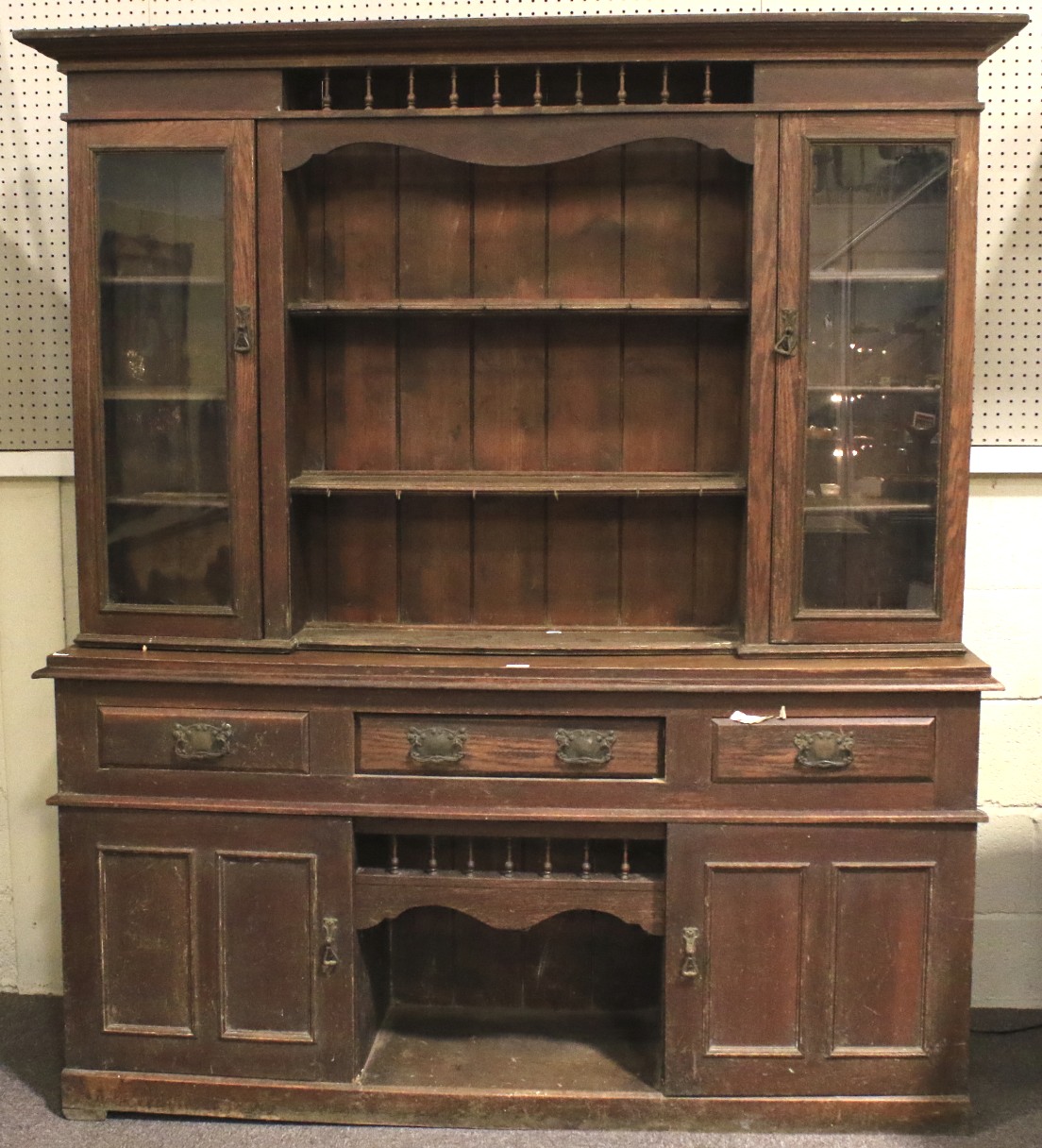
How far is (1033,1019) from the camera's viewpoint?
288 cm

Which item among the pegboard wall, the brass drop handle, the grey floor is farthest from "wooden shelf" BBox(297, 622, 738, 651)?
the grey floor

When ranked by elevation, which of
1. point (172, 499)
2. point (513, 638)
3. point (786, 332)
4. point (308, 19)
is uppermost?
point (308, 19)

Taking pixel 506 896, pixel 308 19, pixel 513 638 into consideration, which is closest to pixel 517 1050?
pixel 506 896

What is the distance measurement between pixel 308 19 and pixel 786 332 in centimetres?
144

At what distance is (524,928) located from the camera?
2502 millimetres

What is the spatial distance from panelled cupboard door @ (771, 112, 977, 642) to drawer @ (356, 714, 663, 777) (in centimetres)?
40

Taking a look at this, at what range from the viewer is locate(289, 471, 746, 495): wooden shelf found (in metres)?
2.44

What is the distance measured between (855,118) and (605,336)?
688 millimetres

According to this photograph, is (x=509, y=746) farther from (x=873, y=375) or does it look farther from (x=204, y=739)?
(x=873, y=375)

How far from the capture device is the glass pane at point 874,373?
91.7 inches

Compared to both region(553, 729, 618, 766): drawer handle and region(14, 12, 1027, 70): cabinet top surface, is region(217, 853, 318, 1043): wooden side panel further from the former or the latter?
region(14, 12, 1027, 70): cabinet top surface

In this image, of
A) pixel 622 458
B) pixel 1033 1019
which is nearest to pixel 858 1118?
pixel 1033 1019

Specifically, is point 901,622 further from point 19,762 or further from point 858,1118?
point 19,762

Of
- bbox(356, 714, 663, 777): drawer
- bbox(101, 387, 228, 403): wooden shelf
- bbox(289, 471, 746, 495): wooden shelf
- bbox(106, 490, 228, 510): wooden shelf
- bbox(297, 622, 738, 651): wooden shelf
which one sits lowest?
bbox(356, 714, 663, 777): drawer
